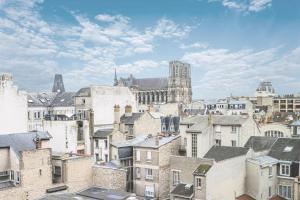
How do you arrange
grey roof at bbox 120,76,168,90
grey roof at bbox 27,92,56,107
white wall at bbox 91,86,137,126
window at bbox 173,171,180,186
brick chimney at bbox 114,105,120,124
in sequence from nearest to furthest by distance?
A: window at bbox 173,171,180,186 < brick chimney at bbox 114,105,120,124 < white wall at bbox 91,86,137,126 < grey roof at bbox 27,92,56,107 < grey roof at bbox 120,76,168,90

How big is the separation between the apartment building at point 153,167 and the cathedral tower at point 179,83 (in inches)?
4392

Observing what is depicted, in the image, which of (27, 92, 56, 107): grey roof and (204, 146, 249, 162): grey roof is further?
(27, 92, 56, 107): grey roof

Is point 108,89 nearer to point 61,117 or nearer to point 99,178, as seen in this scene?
point 61,117

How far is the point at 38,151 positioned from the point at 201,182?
16883mm

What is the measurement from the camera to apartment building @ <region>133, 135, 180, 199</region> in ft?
128

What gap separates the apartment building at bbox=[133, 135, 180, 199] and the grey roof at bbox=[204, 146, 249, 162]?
5037 mm

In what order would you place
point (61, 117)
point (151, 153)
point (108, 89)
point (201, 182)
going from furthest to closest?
point (108, 89) → point (61, 117) → point (151, 153) → point (201, 182)

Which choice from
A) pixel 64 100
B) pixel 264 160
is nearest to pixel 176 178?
pixel 264 160

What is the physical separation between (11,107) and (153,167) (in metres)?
23.6

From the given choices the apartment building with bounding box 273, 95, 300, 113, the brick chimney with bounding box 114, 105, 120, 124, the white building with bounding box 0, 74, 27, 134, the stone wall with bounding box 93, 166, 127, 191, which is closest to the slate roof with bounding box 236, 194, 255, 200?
the stone wall with bounding box 93, 166, 127, 191

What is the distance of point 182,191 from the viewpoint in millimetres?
34938

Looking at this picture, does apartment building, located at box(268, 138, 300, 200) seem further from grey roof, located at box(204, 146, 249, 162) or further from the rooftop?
grey roof, located at box(204, 146, 249, 162)

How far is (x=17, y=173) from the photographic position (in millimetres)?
35812

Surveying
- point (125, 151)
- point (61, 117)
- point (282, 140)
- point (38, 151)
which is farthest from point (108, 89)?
point (282, 140)
